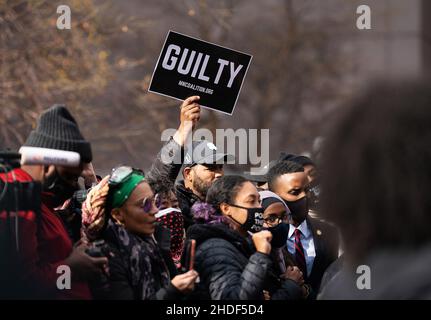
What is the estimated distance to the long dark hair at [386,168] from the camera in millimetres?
2387

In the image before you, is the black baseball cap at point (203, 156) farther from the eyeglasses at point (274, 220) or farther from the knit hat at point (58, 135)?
the knit hat at point (58, 135)

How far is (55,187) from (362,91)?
1.96m

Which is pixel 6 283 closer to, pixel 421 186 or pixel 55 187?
pixel 55 187

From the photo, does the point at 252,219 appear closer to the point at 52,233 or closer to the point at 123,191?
the point at 123,191

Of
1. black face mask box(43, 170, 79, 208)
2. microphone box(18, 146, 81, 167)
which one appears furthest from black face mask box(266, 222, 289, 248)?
microphone box(18, 146, 81, 167)

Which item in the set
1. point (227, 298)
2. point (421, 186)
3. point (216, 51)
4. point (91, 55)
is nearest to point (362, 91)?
point (421, 186)

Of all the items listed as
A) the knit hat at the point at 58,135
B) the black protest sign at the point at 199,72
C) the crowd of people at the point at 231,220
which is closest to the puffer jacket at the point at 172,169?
the crowd of people at the point at 231,220

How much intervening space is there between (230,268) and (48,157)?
4.02ft

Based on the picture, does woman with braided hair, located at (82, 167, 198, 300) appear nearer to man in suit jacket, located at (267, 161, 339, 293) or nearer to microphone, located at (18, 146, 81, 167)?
microphone, located at (18, 146, 81, 167)

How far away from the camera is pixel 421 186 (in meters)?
2.38

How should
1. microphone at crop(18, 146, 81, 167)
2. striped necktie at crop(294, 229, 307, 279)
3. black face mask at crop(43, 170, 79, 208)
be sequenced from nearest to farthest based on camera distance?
microphone at crop(18, 146, 81, 167) < black face mask at crop(43, 170, 79, 208) < striped necktie at crop(294, 229, 307, 279)

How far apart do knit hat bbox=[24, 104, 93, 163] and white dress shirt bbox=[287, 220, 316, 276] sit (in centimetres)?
225

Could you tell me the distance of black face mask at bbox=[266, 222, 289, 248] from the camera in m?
5.41

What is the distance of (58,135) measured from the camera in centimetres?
421
